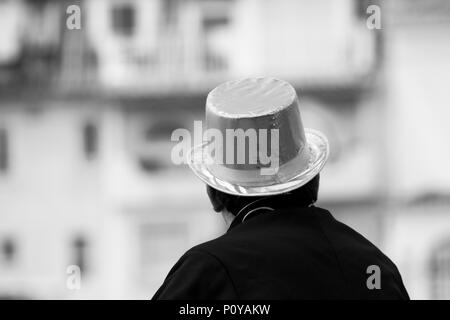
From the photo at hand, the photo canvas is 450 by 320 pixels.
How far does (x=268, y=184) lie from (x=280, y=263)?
0.29 metres

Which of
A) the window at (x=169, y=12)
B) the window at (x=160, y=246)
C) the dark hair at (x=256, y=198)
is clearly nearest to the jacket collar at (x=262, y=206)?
the dark hair at (x=256, y=198)

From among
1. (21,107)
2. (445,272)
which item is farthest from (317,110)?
(21,107)

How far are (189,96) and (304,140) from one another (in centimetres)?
2018

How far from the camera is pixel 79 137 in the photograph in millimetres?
24047

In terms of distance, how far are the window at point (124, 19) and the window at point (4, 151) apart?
9.70ft

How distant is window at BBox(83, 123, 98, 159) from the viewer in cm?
2412

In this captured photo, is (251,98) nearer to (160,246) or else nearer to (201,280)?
(201,280)

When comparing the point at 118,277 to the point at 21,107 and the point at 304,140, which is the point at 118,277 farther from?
the point at 304,140

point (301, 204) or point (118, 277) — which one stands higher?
point (301, 204)

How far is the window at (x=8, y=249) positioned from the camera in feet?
78.8

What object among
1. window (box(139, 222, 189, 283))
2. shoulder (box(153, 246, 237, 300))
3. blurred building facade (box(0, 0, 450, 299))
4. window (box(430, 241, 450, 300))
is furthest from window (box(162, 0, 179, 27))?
shoulder (box(153, 246, 237, 300))

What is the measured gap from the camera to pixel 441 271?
23016 mm

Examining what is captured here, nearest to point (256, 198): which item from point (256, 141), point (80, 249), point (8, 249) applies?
point (256, 141)

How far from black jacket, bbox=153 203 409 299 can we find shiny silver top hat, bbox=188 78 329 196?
9cm
